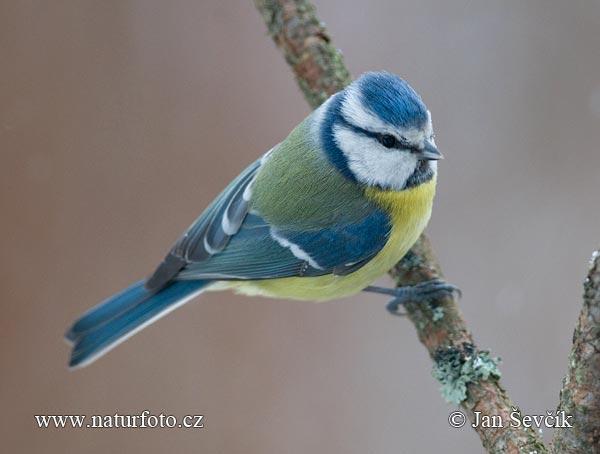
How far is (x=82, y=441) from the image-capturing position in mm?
1803

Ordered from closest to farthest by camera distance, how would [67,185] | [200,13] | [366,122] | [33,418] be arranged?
1. [366,122]
2. [33,418]
3. [67,185]
4. [200,13]

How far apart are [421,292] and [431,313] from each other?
54mm

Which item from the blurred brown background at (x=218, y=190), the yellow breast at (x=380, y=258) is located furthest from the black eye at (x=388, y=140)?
the blurred brown background at (x=218, y=190)

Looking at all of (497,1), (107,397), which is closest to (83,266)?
(107,397)

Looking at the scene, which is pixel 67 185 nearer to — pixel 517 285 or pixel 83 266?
pixel 83 266

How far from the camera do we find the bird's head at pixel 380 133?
1185mm

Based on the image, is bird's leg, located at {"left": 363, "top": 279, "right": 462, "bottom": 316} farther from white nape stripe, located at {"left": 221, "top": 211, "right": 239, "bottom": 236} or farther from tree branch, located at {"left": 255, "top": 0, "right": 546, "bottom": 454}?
white nape stripe, located at {"left": 221, "top": 211, "right": 239, "bottom": 236}

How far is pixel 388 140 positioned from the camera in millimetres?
1218

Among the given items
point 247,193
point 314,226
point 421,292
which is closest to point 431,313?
point 421,292

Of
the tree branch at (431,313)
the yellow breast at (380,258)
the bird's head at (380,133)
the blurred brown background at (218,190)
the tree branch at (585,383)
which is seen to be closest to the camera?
the tree branch at (585,383)

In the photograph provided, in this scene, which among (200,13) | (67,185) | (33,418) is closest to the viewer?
(33,418)

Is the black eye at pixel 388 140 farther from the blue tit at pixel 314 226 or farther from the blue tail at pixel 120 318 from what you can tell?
the blue tail at pixel 120 318

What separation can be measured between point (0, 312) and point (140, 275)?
36 cm

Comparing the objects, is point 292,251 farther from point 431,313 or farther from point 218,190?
point 218,190
